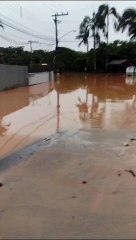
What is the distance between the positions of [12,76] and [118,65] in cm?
2890

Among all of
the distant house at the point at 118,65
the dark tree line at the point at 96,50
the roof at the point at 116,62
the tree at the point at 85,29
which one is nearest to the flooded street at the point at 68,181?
the dark tree line at the point at 96,50

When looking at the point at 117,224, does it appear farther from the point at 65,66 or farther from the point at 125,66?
the point at 65,66

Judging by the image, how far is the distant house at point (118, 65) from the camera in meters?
52.4

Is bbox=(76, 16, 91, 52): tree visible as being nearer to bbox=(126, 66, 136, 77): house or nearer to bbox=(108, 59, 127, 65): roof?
bbox=(108, 59, 127, 65): roof

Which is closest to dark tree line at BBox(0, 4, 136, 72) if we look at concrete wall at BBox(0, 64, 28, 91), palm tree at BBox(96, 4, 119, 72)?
palm tree at BBox(96, 4, 119, 72)

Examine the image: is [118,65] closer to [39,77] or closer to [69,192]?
[39,77]

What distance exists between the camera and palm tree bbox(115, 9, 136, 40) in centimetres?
4665

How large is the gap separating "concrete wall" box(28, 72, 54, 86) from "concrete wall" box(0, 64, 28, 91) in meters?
1.68

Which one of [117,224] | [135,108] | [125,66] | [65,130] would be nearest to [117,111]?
[135,108]

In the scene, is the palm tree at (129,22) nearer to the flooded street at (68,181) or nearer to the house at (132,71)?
the house at (132,71)

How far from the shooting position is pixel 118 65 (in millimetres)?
52562

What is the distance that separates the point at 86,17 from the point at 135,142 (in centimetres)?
4723

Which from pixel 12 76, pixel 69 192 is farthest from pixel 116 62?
pixel 69 192

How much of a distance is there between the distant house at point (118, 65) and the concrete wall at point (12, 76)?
25.0 m
